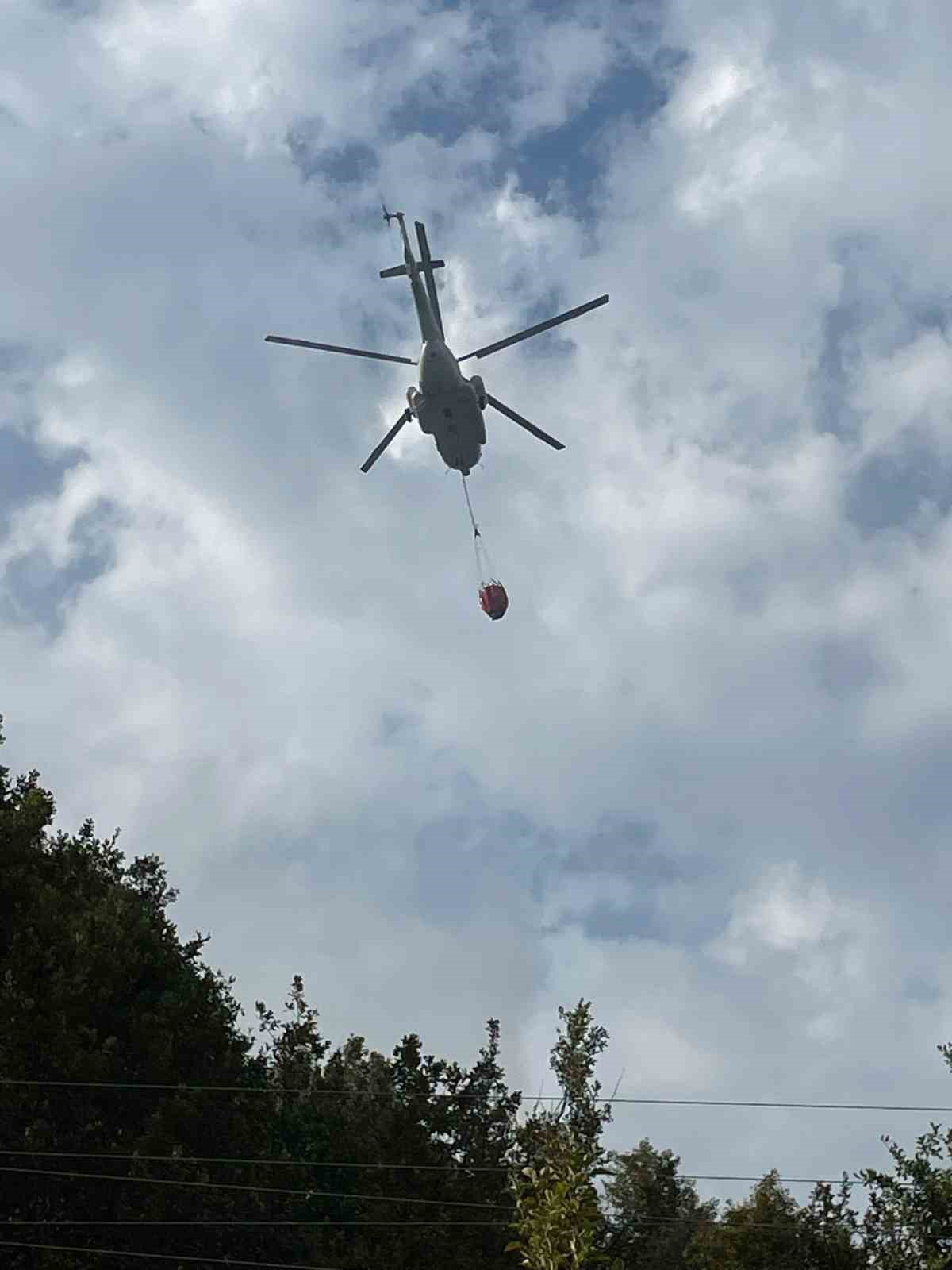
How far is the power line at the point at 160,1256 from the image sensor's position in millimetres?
37438

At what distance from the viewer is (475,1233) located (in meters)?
47.0

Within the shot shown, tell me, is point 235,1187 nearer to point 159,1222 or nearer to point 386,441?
point 159,1222

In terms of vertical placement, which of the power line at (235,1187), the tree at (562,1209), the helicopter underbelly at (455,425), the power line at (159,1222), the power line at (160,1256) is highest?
the helicopter underbelly at (455,425)

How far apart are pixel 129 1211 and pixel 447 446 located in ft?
63.4

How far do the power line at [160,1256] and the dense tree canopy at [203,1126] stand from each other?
0.56 feet

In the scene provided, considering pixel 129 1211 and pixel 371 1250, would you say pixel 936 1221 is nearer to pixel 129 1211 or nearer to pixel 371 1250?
pixel 371 1250

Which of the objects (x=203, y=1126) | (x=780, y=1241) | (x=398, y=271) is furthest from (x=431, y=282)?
(x=780, y=1241)

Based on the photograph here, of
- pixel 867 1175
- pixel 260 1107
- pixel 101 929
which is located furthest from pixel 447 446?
pixel 867 1175

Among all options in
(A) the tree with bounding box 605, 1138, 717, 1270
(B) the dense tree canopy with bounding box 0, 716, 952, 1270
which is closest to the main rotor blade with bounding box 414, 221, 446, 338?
(B) the dense tree canopy with bounding box 0, 716, 952, 1270

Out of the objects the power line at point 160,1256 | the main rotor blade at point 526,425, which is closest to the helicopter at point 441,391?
the main rotor blade at point 526,425

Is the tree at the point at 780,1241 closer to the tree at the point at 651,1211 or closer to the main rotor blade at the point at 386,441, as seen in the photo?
the tree at the point at 651,1211

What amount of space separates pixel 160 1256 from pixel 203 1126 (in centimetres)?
352

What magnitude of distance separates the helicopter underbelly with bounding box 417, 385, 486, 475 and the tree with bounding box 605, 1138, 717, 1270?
26.7m

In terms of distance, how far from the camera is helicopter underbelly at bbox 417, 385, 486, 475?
37.3 meters
